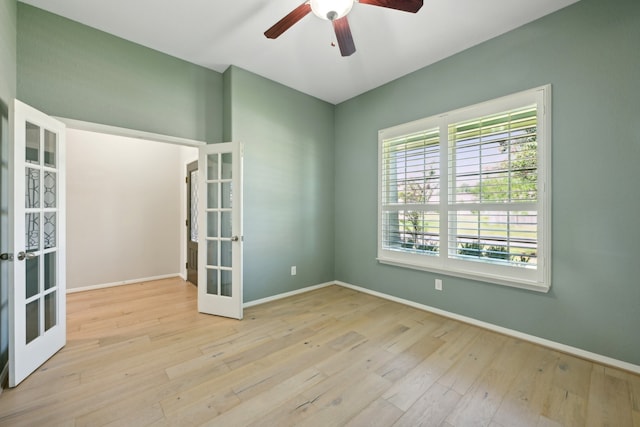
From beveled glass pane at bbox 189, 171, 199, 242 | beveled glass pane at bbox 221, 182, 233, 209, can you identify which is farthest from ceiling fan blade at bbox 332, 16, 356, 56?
beveled glass pane at bbox 189, 171, 199, 242

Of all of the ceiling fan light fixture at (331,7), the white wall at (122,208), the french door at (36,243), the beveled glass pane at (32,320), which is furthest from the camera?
the white wall at (122,208)

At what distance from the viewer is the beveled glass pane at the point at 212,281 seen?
3.10 metres

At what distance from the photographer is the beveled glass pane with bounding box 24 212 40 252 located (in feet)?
6.49

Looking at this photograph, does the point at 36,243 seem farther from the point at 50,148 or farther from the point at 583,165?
the point at 583,165

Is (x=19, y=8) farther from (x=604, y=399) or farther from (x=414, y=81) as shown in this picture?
(x=604, y=399)

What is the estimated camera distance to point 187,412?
1.58 metres

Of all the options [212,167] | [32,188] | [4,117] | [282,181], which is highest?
[4,117]

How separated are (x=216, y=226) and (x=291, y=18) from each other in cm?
227

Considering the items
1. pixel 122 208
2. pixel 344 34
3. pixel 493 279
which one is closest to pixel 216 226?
pixel 344 34

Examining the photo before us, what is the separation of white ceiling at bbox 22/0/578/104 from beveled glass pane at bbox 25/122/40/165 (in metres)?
1.18

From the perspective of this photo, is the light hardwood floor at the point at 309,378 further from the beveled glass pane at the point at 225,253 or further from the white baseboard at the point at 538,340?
the beveled glass pane at the point at 225,253

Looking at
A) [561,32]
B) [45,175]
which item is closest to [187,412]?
[45,175]

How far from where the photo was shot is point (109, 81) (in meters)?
2.61

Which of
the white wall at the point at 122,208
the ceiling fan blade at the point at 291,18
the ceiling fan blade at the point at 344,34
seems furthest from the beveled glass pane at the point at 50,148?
the ceiling fan blade at the point at 344,34
